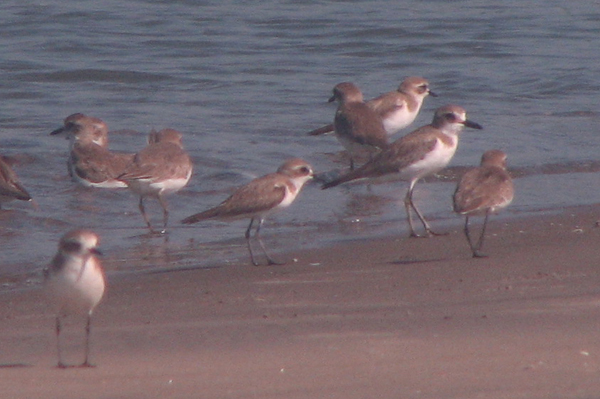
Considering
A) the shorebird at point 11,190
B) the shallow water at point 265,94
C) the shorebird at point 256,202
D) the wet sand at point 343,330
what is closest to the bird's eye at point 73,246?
the wet sand at point 343,330

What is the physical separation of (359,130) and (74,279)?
676 cm

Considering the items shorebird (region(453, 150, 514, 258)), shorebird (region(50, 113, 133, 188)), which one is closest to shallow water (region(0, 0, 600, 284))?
shorebird (region(50, 113, 133, 188))

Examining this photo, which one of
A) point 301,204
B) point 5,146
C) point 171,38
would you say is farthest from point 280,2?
point 301,204

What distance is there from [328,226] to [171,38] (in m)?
10.2

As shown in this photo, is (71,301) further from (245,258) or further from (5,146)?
(5,146)

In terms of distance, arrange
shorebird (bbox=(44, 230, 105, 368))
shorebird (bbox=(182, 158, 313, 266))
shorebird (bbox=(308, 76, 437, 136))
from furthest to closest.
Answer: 1. shorebird (bbox=(308, 76, 437, 136))
2. shorebird (bbox=(182, 158, 313, 266))
3. shorebird (bbox=(44, 230, 105, 368))

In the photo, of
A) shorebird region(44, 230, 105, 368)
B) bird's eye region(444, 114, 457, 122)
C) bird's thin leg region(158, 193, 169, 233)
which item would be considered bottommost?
bird's thin leg region(158, 193, 169, 233)

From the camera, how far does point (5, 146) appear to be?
39.6 ft

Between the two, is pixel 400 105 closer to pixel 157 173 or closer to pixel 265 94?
pixel 265 94

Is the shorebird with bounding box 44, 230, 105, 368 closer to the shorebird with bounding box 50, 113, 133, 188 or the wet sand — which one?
the wet sand

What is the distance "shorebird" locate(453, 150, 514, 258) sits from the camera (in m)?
7.44

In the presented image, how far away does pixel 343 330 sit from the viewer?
17.9ft

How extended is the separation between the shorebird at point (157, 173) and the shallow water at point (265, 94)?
0.86 ft

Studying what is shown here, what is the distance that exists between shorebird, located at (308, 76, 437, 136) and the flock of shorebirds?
35cm
